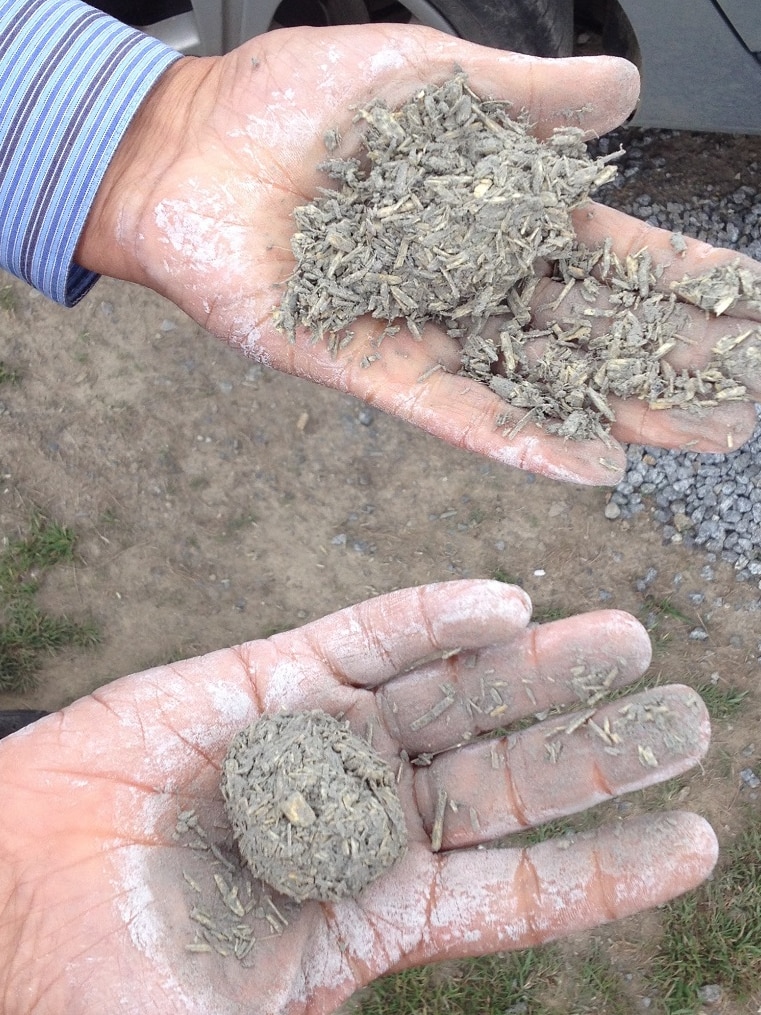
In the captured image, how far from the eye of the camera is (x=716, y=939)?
12.2ft

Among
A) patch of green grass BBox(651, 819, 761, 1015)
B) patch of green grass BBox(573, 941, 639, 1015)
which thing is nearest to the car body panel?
patch of green grass BBox(651, 819, 761, 1015)

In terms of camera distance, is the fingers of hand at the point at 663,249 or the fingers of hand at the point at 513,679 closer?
the fingers of hand at the point at 513,679

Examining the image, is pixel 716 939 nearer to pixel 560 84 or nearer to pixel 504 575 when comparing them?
pixel 504 575

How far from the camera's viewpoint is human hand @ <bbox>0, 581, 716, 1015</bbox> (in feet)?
7.63

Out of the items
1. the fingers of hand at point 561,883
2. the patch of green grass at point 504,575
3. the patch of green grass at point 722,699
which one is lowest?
the patch of green grass at point 722,699

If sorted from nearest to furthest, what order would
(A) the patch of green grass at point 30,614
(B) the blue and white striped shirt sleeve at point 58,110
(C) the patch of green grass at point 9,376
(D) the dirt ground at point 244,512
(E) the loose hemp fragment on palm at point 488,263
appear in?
(E) the loose hemp fragment on palm at point 488,263, (B) the blue and white striped shirt sleeve at point 58,110, (D) the dirt ground at point 244,512, (A) the patch of green grass at point 30,614, (C) the patch of green grass at point 9,376

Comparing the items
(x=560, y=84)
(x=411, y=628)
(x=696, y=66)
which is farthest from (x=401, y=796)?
(x=696, y=66)

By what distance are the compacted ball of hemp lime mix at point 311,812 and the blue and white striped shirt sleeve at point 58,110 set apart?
188cm

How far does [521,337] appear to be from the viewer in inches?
111

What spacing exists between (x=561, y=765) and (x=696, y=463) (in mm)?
1985

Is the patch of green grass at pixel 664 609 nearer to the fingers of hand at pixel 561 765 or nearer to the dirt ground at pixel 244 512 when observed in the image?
the dirt ground at pixel 244 512

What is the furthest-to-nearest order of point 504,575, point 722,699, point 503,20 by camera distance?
point 504,575, point 722,699, point 503,20

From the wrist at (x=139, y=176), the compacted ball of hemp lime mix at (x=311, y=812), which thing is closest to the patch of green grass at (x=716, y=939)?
the compacted ball of hemp lime mix at (x=311, y=812)

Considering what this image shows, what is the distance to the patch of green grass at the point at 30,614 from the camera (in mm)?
4172
